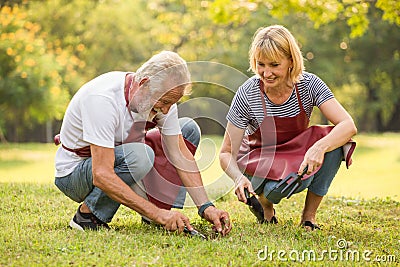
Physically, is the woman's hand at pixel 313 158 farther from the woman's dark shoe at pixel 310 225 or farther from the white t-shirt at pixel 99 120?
the white t-shirt at pixel 99 120

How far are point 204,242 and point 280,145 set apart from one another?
91 cm

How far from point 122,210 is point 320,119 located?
24291 mm

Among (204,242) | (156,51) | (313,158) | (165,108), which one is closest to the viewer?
(204,242)

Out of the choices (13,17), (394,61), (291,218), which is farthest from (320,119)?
(291,218)

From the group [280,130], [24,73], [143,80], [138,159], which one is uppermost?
[143,80]

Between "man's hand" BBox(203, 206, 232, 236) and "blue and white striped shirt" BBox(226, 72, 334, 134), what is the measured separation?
2.18ft

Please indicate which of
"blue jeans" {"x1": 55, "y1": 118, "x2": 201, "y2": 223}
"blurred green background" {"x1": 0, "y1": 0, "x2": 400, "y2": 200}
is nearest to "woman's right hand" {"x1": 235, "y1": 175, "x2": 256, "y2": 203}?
"blue jeans" {"x1": 55, "y1": 118, "x2": 201, "y2": 223}

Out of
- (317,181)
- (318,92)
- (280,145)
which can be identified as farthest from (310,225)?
(318,92)

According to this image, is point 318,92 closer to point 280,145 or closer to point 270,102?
point 270,102

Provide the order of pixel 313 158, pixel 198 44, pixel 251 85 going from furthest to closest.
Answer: pixel 198 44, pixel 251 85, pixel 313 158

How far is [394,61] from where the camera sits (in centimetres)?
2272

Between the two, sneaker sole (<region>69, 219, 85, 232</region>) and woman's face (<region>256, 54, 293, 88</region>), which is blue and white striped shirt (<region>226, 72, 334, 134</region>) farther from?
sneaker sole (<region>69, 219, 85, 232</region>)

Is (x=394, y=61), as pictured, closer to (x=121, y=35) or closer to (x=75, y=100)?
(x=121, y=35)

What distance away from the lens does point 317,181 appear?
3930mm
